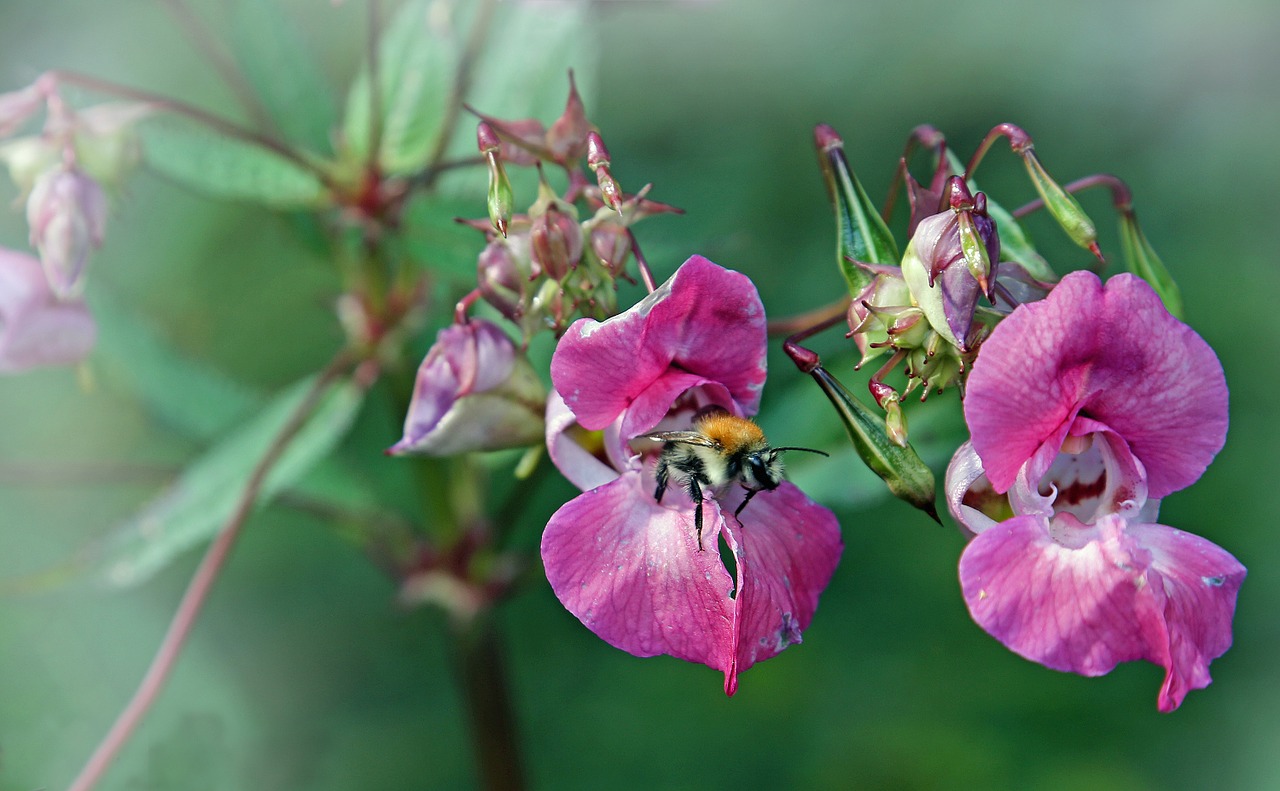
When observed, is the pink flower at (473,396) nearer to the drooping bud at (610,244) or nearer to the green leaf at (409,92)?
the drooping bud at (610,244)

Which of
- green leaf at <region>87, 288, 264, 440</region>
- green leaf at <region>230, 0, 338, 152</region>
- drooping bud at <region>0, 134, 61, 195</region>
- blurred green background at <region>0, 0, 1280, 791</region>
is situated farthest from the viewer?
blurred green background at <region>0, 0, 1280, 791</region>

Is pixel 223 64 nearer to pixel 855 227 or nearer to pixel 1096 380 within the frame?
pixel 855 227

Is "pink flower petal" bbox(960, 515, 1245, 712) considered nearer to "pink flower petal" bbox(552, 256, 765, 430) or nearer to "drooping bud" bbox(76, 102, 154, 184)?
"pink flower petal" bbox(552, 256, 765, 430)

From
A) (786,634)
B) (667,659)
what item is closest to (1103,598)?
(786,634)

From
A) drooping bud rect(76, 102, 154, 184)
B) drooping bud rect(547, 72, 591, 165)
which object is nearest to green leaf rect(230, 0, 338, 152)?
drooping bud rect(76, 102, 154, 184)

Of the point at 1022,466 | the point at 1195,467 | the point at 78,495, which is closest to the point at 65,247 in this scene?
the point at 1022,466
